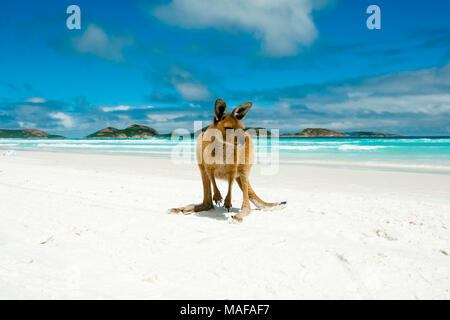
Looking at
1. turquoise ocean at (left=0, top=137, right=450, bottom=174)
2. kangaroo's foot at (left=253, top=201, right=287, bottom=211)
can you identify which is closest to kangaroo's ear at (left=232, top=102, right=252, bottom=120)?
turquoise ocean at (left=0, top=137, right=450, bottom=174)

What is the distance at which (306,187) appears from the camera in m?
8.00

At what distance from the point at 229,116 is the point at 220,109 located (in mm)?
160

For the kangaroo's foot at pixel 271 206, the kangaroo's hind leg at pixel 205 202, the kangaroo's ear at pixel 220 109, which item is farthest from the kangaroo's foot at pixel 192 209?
the kangaroo's ear at pixel 220 109

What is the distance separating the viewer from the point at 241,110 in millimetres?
3984

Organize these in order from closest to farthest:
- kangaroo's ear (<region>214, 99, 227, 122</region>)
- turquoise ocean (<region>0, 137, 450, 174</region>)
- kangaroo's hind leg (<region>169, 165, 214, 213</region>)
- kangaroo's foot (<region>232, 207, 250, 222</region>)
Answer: kangaroo's ear (<region>214, 99, 227, 122</region>)
kangaroo's foot (<region>232, 207, 250, 222</region>)
kangaroo's hind leg (<region>169, 165, 214, 213</region>)
turquoise ocean (<region>0, 137, 450, 174</region>)

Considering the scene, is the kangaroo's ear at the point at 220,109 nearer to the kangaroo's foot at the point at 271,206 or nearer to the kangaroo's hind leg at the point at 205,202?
the kangaroo's hind leg at the point at 205,202

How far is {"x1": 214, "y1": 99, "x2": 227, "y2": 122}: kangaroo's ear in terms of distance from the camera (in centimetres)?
389

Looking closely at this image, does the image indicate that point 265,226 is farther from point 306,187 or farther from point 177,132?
point 306,187

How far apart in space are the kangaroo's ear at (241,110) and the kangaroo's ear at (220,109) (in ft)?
0.45

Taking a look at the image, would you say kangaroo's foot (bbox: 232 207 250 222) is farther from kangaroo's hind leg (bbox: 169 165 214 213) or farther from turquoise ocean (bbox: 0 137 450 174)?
turquoise ocean (bbox: 0 137 450 174)

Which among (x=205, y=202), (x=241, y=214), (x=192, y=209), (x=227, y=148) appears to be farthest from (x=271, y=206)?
(x=227, y=148)

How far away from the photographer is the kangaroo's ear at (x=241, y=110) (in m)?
3.95
